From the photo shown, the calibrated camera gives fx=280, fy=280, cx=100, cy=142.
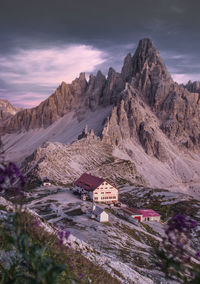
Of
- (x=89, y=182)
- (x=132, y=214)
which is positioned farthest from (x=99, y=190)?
(x=132, y=214)

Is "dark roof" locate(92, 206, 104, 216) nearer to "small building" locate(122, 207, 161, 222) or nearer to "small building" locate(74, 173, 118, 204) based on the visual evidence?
"small building" locate(122, 207, 161, 222)

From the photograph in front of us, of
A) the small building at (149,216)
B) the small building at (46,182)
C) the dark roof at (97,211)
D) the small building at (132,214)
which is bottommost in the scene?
the small building at (149,216)

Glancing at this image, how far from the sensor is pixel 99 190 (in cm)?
7975

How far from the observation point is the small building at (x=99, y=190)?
260 feet

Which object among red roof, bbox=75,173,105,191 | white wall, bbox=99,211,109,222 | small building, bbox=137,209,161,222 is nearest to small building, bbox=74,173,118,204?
red roof, bbox=75,173,105,191

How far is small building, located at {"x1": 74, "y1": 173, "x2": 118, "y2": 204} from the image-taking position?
79375mm

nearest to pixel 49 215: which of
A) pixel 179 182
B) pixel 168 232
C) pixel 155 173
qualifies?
pixel 168 232

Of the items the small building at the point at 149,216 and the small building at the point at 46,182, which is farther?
the small building at the point at 46,182

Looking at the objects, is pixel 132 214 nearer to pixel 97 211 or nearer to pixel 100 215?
pixel 97 211

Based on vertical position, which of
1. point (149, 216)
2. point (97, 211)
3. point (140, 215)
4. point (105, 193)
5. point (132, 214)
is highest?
point (97, 211)

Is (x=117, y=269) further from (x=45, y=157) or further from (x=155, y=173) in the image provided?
(x=155, y=173)

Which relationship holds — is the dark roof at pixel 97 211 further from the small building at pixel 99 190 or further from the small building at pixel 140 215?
the small building at pixel 99 190

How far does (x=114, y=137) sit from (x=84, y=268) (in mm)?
179892

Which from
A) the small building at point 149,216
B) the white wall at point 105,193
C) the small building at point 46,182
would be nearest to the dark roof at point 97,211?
the small building at point 149,216
